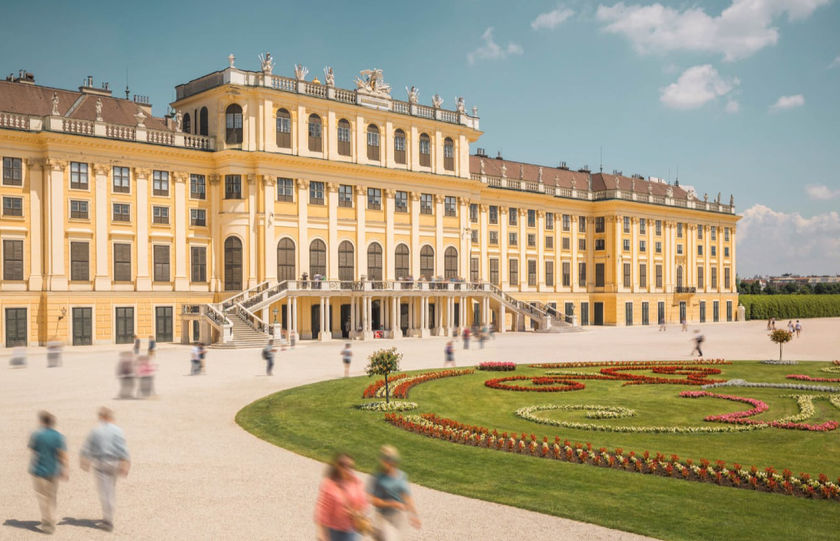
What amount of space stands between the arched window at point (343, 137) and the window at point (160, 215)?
609 inches

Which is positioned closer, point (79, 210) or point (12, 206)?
point (12, 206)

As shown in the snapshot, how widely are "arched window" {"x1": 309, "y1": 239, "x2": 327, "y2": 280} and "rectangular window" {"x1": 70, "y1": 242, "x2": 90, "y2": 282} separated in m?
17.1

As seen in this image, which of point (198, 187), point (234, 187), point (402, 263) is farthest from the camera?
point (402, 263)

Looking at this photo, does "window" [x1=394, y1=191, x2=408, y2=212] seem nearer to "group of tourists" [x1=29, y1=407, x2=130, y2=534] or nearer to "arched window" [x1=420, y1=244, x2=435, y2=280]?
"arched window" [x1=420, y1=244, x2=435, y2=280]

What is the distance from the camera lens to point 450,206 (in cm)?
7444

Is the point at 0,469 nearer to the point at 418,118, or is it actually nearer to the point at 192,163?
the point at 192,163

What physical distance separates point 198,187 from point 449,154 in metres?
24.7

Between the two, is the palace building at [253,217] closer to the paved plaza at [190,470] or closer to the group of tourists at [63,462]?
the paved plaza at [190,470]

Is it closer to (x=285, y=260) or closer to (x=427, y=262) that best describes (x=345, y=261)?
(x=285, y=260)

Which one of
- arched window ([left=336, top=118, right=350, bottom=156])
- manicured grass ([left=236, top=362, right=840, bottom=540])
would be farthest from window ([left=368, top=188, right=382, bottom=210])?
manicured grass ([left=236, top=362, right=840, bottom=540])

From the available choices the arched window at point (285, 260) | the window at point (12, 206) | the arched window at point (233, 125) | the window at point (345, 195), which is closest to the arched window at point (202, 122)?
the arched window at point (233, 125)

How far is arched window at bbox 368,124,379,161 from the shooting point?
225 feet

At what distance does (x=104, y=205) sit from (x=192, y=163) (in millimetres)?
7629

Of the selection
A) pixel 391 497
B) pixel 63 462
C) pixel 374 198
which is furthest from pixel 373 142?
pixel 391 497
